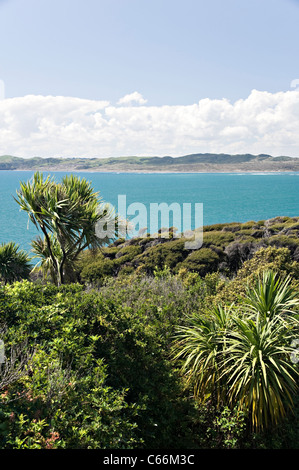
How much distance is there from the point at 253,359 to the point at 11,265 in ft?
40.3

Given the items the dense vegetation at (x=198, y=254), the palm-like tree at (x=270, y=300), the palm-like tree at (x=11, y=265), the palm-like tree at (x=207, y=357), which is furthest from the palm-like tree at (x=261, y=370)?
the palm-like tree at (x=11, y=265)

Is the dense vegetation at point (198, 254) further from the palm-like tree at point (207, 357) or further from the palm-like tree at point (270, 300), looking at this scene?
the palm-like tree at point (207, 357)

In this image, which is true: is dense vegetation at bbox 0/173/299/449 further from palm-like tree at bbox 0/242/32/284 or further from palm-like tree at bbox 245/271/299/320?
palm-like tree at bbox 0/242/32/284

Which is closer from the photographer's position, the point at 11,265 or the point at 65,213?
the point at 65,213

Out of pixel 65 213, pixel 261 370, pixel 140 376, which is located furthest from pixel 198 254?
pixel 140 376

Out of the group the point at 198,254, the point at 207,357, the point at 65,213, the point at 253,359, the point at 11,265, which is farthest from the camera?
the point at 198,254

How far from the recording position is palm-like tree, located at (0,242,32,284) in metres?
15.3

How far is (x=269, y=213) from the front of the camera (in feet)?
246

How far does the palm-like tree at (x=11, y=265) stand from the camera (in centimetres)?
1531

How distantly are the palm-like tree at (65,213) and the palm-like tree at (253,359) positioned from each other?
6.17 meters

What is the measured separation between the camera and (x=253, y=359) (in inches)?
218

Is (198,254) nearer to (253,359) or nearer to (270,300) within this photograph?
(270,300)

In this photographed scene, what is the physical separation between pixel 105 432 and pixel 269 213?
75.2m

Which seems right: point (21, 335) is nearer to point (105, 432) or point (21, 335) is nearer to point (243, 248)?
point (105, 432)
